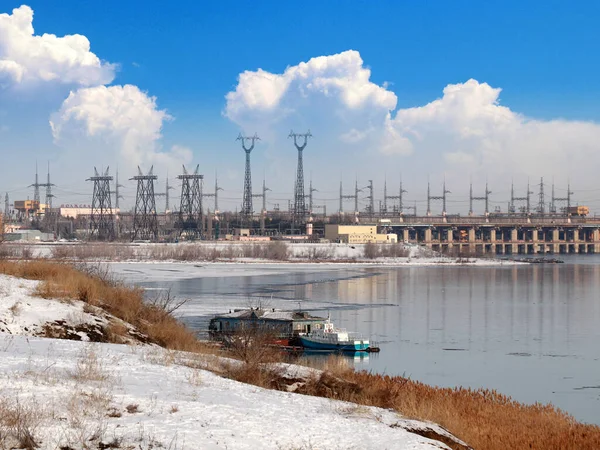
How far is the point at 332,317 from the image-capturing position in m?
45.0

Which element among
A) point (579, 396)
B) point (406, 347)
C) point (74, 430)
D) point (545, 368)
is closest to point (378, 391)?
point (74, 430)

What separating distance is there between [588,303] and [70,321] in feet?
151

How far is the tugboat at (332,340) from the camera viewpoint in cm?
3278

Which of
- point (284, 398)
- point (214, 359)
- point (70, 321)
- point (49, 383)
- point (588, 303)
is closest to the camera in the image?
point (49, 383)

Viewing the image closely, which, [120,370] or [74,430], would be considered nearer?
[74,430]

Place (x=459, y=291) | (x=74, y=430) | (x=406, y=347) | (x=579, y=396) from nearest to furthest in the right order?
(x=74, y=430), (x=579, y=396), (x=406, y=347), (x=459, y=291)

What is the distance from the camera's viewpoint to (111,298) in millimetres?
17703

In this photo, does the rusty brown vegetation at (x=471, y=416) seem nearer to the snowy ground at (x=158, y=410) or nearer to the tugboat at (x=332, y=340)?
the snowy ground at (x=158, y=410)

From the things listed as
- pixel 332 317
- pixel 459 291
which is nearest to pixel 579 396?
pixel 332 317

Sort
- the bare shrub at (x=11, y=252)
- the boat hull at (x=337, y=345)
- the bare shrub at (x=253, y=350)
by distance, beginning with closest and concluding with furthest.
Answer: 1. the bare shrub at (x=253, y=350)
2. the bare shrub at (x=11, y=252)
3. the boat hull at (x=337, y=345)

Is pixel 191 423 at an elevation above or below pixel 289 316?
above

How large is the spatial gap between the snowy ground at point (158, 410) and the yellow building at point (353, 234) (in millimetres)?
153827

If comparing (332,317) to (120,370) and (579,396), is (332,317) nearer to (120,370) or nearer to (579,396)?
(579,396)

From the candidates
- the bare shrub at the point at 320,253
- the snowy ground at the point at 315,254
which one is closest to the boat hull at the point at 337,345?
the snowy ground at the point at 315,254
